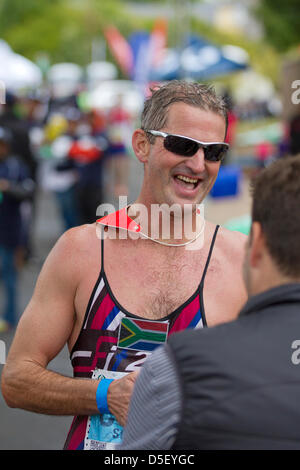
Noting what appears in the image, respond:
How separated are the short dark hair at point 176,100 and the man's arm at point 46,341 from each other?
51 centimetres

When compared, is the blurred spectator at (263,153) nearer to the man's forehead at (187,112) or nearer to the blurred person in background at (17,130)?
the blurred person in background at (17,130)

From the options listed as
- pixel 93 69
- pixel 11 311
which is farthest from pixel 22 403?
pixel 93 69

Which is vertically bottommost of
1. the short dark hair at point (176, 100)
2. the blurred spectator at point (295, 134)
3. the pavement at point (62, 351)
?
the pavement at point (62, 351)

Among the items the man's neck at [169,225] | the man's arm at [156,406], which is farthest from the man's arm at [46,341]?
Answer: the man's arm at [156,406]

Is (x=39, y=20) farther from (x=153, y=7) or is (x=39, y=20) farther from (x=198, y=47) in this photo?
(x=198, y=47)

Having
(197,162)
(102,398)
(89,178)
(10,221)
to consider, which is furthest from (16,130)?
(102,398)

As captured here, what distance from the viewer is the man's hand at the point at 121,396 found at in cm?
212

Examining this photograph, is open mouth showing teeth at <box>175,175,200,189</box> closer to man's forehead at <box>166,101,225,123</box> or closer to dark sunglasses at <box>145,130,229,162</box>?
dark sunglasses at <box>145,130,229,162</box>

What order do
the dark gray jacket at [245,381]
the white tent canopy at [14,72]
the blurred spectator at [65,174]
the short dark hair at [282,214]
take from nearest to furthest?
the dark gray jacket at [245,381], the short dark hair at [282,214], the blurred spectator at [65,174], the white tent canopy at [14,72]

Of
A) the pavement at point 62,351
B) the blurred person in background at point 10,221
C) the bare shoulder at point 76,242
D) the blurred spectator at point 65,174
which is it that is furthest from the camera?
the blurred spectator at point 65,174

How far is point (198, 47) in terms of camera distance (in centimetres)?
1844

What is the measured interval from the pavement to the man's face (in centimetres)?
39

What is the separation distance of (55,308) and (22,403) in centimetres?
32

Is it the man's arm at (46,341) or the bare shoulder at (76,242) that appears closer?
the man's arm at (46,341)
